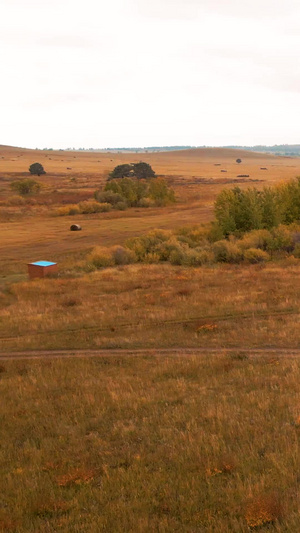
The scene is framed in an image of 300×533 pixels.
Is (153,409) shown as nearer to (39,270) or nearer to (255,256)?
(39,270)

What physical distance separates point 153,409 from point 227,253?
2724 cm

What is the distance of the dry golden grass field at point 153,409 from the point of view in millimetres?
7895

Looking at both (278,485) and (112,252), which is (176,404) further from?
(112,252)

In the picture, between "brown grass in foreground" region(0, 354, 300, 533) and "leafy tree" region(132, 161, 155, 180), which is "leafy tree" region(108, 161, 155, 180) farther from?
"brown grass in foreground" region(0, 354, 300, 533)

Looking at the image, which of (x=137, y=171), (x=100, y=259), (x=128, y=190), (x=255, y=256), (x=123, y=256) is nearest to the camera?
(x=255, y=256)

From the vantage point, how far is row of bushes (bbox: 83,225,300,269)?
37.9 meters

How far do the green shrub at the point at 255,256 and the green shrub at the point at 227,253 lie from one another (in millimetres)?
706

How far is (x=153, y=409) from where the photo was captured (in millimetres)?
12102

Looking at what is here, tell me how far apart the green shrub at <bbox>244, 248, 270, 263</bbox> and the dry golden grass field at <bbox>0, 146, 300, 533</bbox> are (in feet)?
27.2

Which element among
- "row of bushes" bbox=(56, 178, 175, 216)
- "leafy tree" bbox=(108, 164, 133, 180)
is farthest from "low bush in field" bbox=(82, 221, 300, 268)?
"leafy tree" bbox=(108, 164, 133, 180)

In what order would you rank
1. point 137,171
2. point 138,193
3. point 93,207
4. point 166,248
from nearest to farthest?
point 166,248
point 93,207
point 138,193
point 137,171

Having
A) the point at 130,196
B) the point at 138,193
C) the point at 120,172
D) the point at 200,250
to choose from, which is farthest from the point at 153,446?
the point at 120,172

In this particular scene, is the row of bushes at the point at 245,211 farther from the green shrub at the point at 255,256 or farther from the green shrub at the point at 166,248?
the green shrub at the point at 255,256

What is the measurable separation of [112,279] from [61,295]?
15.9 ft
